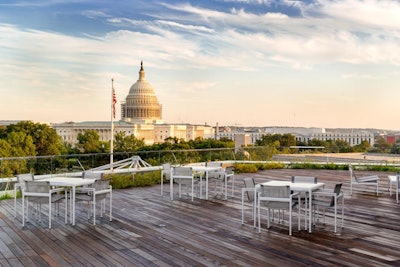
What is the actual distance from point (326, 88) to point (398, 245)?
24.6 metres

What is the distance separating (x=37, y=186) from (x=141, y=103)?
4404 inches

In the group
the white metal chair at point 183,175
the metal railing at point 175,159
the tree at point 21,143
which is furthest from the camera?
the tree at point 21,143

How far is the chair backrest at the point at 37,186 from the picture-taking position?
733 centimetres

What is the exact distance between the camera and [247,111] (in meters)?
52.3

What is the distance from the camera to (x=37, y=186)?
736 cm

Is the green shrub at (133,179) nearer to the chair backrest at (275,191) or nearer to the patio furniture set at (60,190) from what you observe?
the patio furniture set at (60,190)

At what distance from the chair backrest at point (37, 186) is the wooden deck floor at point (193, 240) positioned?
565 mm

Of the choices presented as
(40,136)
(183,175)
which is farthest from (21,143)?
(183,175)

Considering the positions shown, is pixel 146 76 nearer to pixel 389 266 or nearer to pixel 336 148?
pixel 336 148

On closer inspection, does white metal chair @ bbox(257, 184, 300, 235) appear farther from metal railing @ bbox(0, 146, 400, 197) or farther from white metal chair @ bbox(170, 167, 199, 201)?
metal railing @ bbox(0, 146, 400, 197)

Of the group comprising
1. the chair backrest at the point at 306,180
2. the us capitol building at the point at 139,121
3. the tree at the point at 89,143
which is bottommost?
the tree at the point at 89,143

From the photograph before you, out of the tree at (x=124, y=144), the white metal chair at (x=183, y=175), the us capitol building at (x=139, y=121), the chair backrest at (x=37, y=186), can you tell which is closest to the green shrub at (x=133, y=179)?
the white metal chair at (x=183, y=175)

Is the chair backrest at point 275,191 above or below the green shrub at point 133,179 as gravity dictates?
above

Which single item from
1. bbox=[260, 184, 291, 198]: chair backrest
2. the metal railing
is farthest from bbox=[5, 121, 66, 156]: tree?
bbox=[260, 184, 291, 198]: chair backrest
